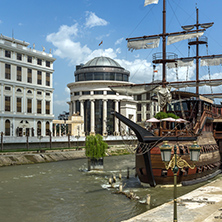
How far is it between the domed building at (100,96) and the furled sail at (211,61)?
Result: 5826cm

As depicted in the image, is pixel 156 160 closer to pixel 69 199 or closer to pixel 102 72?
pixel 69 199

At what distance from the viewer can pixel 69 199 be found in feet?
85.0

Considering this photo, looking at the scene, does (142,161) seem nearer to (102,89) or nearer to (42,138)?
(42,138)

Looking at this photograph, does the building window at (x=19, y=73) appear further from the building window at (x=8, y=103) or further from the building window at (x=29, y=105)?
the building window at (x=29, y=105)

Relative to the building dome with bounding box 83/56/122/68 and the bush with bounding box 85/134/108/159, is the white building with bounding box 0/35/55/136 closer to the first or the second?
the building dome with bounding box 83/56/122/68

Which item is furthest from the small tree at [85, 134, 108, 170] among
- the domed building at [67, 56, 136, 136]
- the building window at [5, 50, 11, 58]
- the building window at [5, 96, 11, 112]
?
the domed building at [67, 56, 136, 136]

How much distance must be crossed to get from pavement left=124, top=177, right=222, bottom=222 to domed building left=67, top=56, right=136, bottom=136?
9725 cm

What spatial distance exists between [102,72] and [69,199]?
98245 mm

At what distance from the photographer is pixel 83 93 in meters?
125

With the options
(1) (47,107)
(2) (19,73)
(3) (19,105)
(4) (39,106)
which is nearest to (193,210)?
(3) (19,105)

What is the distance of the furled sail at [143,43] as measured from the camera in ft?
149

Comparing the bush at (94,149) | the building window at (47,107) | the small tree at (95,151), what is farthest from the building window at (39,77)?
the bush at (94,149)

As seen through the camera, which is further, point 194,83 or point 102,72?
point 102,72

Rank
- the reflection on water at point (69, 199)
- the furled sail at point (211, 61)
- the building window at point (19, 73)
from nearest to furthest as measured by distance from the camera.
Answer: the reflection on water at point (69, 199)
the furled sail at point (211, 61)
the building window at point (19, 73)
